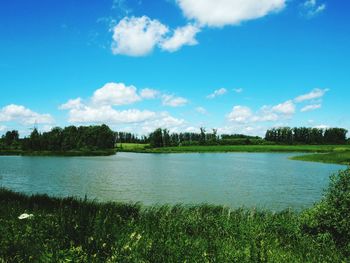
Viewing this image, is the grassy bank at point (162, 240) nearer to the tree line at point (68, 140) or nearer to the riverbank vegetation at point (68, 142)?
the riverbank vegetation at point (68, 142)

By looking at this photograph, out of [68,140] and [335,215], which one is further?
[68,140]

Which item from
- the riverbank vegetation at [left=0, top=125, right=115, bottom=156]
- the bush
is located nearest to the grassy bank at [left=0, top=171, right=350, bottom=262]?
the bush

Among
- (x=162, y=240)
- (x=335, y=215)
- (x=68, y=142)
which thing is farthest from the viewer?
(x=68, y=142)

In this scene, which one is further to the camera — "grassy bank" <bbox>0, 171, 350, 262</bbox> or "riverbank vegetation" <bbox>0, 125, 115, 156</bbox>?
"riverbank vegetation" <bbox>0, 125, 115, 156</bbox>

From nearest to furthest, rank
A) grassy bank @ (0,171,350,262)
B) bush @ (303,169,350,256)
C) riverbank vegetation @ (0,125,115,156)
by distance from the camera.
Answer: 1. grassy bank @ (0,171,350,262)
2. bush @ (303,169,350,256)
3. riverbank vegetation @ (0,125,115,156)

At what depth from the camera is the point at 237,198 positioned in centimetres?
3288

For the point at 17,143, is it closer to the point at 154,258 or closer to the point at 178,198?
the point at 178,198

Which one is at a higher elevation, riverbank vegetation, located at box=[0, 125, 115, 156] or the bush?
riverbank vegetation, located at box=[0, 125, 115, 156]

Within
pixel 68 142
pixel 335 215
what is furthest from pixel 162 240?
pixel 68 142

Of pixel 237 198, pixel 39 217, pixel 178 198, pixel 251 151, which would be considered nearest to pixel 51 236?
pixel 39 217

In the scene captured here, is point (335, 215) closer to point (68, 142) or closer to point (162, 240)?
point (162, 240)

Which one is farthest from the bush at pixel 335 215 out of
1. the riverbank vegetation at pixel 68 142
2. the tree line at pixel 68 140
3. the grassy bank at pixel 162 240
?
the tree line at pixel 68 140

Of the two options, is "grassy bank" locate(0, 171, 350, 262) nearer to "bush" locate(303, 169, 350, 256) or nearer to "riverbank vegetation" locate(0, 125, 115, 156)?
"bush" locate(303, 169, 350, 256)

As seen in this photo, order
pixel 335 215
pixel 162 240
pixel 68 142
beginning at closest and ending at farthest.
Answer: pixel 162 240
pixel 335 215
pixel 68 142
